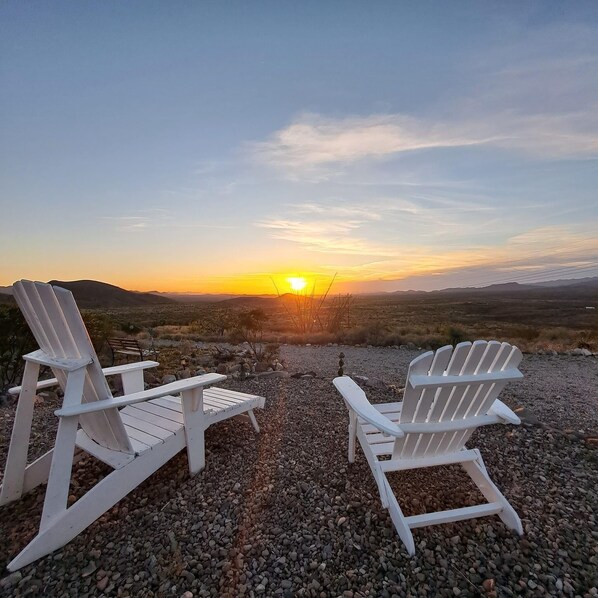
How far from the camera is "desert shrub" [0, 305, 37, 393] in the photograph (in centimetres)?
529

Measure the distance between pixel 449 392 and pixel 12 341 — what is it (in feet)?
21.2

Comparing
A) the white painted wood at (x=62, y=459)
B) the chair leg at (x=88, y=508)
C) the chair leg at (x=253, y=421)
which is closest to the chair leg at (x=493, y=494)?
the chair leg at (x=253, y=421)

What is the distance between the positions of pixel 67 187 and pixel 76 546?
6.72m

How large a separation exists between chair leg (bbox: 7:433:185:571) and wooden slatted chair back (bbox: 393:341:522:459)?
5.25ft

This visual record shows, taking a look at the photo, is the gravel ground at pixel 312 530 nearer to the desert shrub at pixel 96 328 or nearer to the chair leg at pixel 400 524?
the chair leg at pixel 400 524

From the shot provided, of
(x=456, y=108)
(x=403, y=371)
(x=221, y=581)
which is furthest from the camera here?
(x=403, y=371)

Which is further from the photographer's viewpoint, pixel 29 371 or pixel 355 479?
pixel 355 479

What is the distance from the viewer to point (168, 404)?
2955mm

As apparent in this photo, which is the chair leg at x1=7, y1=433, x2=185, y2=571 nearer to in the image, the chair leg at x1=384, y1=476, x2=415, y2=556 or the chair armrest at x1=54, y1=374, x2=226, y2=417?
the chair armrest at x1=54, y1=374, x2=226, y2=417

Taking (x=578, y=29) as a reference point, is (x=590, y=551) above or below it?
below

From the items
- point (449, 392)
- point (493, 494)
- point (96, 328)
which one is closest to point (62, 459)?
point (449, 392)

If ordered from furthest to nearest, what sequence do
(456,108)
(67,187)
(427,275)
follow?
(427,275), (67,187), (456,108)

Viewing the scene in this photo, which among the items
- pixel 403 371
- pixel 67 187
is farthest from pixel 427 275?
pixel 67 187

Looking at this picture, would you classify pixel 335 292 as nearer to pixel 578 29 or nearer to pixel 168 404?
pixel 578 29
